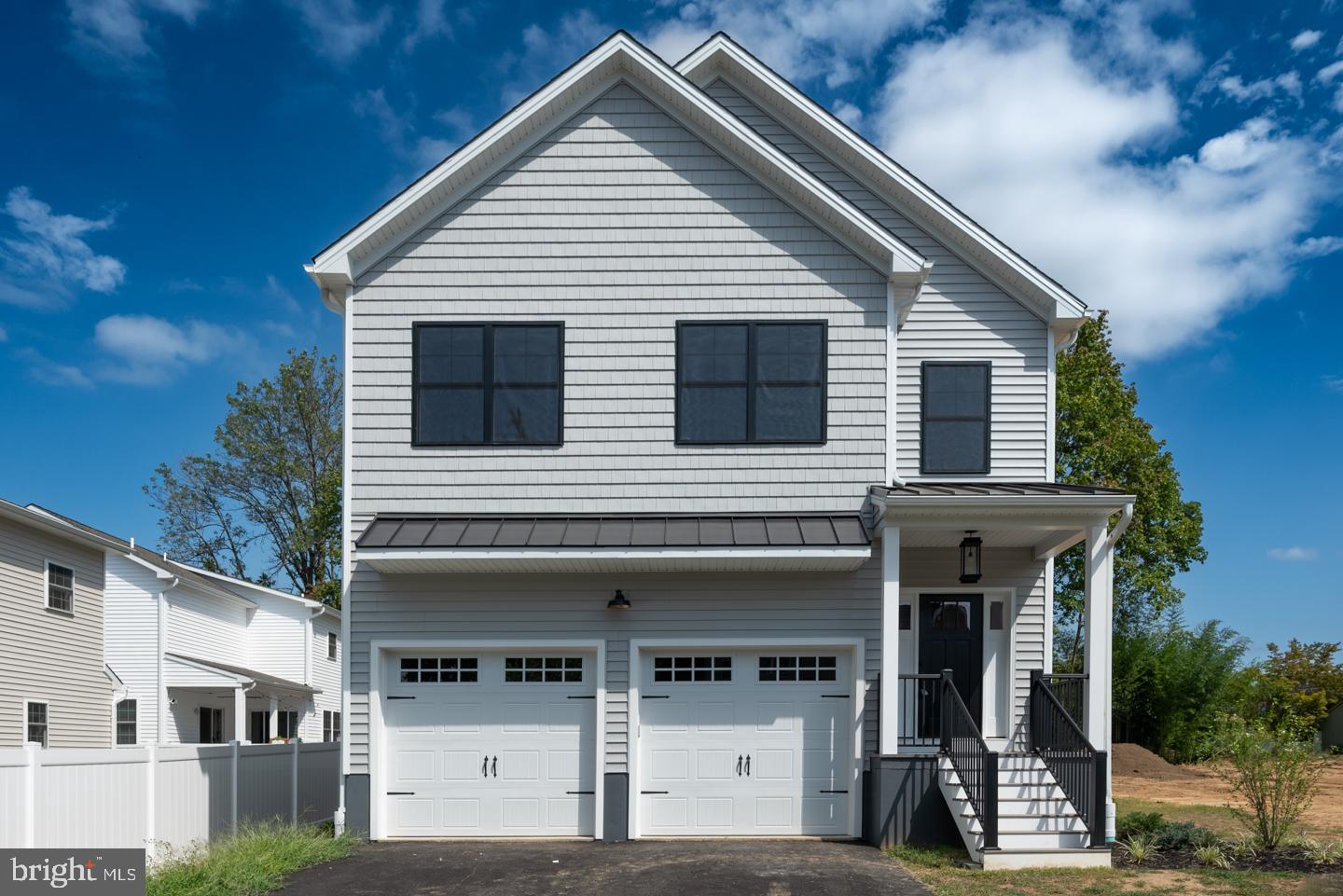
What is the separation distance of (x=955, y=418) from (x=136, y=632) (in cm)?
1867

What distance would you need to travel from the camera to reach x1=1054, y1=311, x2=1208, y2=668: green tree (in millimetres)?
26172

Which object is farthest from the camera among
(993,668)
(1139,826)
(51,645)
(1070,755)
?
(51,645)

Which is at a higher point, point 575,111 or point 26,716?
point 575,111

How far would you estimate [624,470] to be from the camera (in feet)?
42.2

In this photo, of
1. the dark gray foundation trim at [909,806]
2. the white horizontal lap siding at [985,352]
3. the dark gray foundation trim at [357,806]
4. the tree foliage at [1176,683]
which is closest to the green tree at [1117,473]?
the tree foliage at [1176,683]

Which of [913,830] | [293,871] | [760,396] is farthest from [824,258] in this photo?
[293,871]

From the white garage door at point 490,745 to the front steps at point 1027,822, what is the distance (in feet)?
13.4

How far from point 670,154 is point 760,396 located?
303 centimetres

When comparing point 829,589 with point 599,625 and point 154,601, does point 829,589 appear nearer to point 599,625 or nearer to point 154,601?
point 599,625

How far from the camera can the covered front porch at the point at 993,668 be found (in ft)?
36.6

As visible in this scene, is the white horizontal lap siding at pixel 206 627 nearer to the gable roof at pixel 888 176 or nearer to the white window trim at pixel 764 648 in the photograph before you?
the white window trim at pixel 764 648

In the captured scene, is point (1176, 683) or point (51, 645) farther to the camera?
point (1176, 683)

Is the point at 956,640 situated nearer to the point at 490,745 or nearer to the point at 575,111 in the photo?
the point at 490,745

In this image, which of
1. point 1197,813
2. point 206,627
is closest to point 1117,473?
point 1197,813
